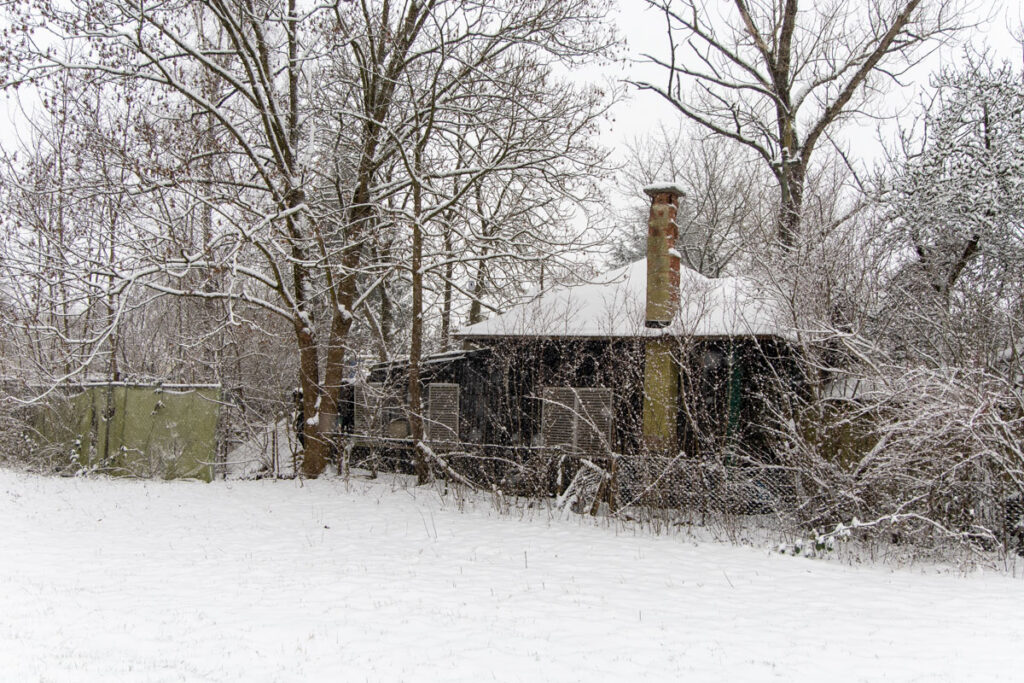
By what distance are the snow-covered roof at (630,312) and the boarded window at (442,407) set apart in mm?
1945

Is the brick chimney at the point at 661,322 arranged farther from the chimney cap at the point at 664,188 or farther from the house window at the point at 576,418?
the house window at the point at 576,418

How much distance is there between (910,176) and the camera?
16.6 meters

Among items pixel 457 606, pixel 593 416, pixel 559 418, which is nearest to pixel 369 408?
pixel 559 418

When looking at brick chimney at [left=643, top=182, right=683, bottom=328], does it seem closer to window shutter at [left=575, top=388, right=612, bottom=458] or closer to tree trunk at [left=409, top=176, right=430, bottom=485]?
window shutter at [left=575, top=388, right=612, bottom=458]

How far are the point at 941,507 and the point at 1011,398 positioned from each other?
1546mm

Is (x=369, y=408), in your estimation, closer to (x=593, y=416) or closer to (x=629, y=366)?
(x=593, y=416)

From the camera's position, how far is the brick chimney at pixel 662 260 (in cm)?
1307

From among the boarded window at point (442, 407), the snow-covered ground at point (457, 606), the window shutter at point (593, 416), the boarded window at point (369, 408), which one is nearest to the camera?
the snow-covered ground at point (457, 606)

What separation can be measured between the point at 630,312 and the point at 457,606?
287 inches

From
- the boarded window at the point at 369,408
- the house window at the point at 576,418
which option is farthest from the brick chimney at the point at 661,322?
the boarded window at the point at 369,408

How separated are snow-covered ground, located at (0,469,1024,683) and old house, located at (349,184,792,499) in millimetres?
2399

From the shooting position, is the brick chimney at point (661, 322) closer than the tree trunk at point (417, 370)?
Yes

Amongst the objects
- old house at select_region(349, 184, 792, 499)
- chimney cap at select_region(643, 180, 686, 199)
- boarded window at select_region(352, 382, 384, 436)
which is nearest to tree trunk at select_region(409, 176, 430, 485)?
old house at select_region(349, 184, 792, 499)

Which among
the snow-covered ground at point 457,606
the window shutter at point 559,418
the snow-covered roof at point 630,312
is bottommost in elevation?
the snow-covered ground at point 457,606
